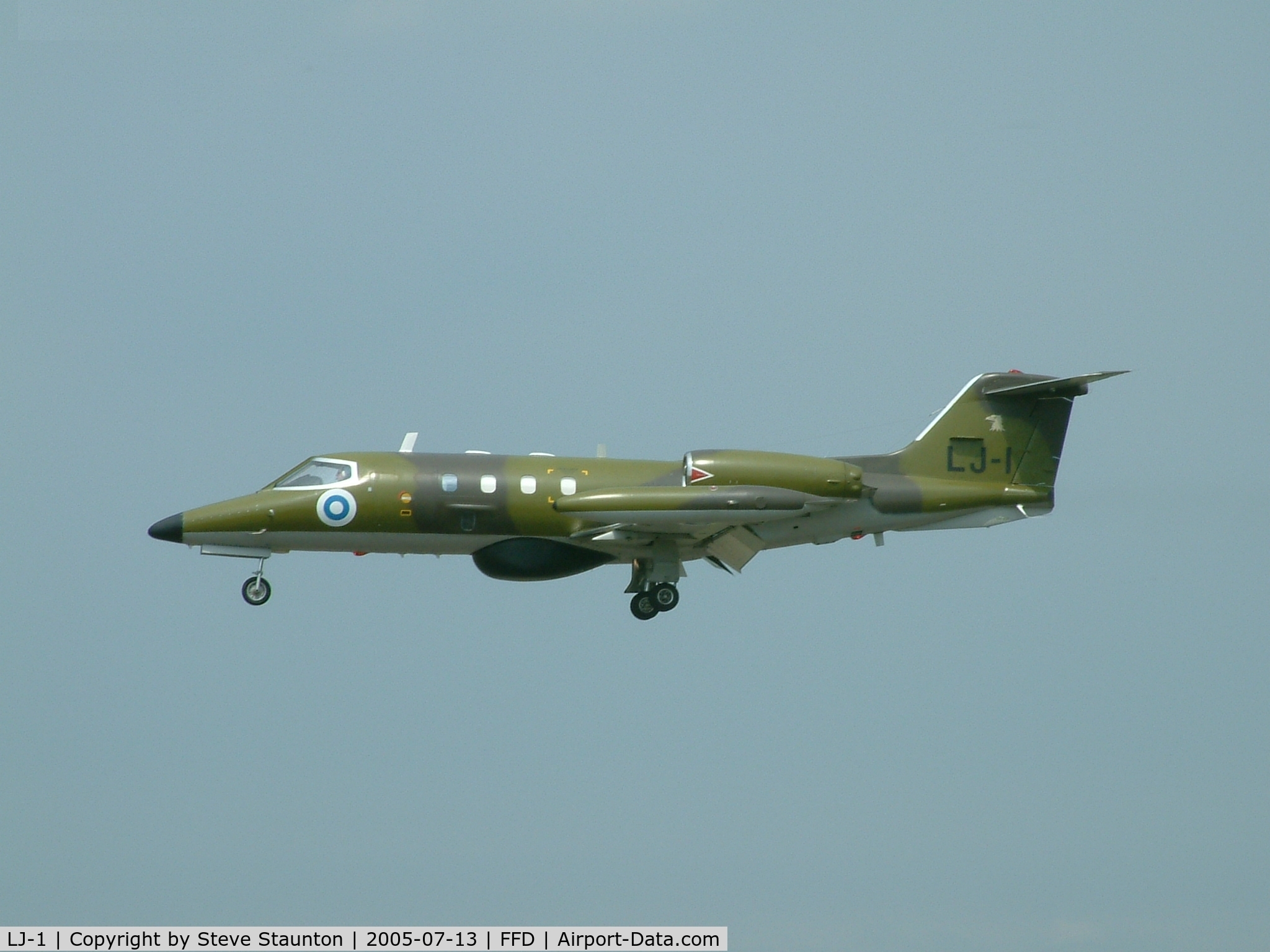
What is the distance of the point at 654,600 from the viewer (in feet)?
121

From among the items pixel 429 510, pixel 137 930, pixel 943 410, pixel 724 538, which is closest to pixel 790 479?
pixel 724 538

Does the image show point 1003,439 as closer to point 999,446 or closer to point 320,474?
point 999,446

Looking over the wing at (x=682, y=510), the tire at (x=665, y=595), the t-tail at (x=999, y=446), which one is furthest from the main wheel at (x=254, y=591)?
the t-tail at (x=999, y=446)

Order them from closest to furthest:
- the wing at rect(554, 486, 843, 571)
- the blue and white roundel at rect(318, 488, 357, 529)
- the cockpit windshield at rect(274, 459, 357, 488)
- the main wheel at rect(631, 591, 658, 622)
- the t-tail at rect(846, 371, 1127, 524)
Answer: the wing at rect(554, 486, 843, 571) < the blue and white roundel at rect(318, 488, 357, 529) < the cockpit windshield at rect(274, 459, 357, 488) < the main wheel at rect(631, 591, 658, 622) < the t-tail at rect(846, 371, 1127, 524)

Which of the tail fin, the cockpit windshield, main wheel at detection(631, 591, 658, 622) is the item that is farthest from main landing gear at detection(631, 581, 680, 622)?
the cockpit windshield

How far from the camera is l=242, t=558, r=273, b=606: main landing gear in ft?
116

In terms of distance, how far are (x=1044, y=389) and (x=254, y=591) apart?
16141 mm

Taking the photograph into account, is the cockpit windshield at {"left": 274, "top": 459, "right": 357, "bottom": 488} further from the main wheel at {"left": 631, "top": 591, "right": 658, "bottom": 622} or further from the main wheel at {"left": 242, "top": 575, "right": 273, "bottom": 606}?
the main wheel at {"left": 631, "top": 591, "right": 658, "bottom": 622}

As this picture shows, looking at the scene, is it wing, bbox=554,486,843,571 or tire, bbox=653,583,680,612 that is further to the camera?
tire, bbox=653,583,680,612

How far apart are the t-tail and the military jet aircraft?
83 millimetres

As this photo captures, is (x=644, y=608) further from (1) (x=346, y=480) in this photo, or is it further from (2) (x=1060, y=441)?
(2) (x=1060, y=441)

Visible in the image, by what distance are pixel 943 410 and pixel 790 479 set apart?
451 cm

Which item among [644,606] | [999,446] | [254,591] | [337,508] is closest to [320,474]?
[337,508]

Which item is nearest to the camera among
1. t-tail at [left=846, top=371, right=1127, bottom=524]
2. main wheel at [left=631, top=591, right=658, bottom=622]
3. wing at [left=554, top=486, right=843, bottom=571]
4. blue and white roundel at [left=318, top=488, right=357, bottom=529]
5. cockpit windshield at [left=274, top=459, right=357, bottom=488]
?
wing at [left=554, top=486, right=843, bottom=571]
